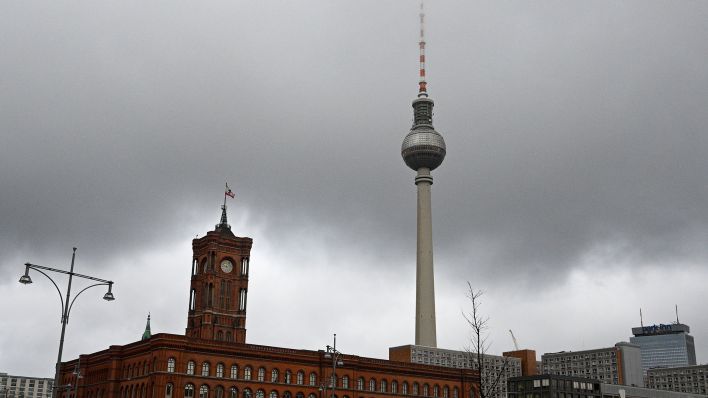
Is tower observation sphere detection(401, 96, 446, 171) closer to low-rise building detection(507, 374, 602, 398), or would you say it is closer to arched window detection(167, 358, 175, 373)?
low-rise building detection(507, 374, 602, 398)

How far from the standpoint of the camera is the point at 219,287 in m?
137

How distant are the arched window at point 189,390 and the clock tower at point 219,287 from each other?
25.5 meters

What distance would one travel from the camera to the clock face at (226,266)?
13850 cm

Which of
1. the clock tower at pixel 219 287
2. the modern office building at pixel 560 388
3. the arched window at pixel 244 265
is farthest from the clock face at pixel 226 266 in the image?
the modern office building at pixel 560 388

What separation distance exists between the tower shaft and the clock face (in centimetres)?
5519

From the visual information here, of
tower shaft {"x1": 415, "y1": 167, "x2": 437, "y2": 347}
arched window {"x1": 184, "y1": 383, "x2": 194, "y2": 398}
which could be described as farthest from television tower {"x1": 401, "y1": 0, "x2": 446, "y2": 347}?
arched window {"x1": 184, "y1": 383, "x2": 194, "y2": 398}

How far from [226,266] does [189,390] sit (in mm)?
35273

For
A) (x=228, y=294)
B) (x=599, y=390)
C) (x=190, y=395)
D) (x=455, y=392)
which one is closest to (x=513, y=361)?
(x=599, y=390)

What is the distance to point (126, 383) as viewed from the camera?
114 meters

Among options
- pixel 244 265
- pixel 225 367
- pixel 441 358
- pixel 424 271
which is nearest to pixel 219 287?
pixel 244 265

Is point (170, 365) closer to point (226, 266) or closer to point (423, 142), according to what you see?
point (226, 266)

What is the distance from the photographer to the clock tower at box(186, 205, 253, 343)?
13450 centimetres

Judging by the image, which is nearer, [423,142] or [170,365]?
[170,365]

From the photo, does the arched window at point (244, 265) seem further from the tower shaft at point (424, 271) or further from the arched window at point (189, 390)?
the tower shaft at point (424, 271)
